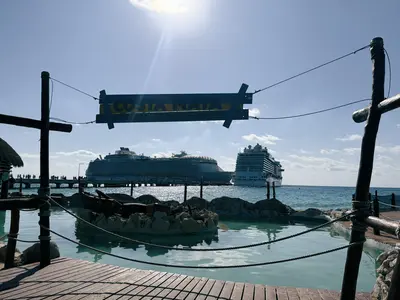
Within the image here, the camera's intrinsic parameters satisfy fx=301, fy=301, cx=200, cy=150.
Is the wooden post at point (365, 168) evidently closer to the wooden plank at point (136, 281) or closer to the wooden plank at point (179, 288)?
the wooden plank at point (179, 288)

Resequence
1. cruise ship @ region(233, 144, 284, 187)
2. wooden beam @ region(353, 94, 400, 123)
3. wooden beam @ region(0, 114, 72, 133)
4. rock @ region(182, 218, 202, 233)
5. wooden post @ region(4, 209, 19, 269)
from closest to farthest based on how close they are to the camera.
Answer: wooden beam @ region(353, 94, 400, 123) < wooden beam @ region(0, 114, 72, 133) < wooden post @ region(4, 209, 19, 269) < rock @ region(182, 218, 202, 233) < cruise ship @ region(233, 144, 284, 187)

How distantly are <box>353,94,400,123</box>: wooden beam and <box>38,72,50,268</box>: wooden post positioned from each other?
5.43 m

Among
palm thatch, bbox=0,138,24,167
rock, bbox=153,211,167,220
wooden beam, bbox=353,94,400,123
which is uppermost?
wooden beam, bbox=353,94,400,123

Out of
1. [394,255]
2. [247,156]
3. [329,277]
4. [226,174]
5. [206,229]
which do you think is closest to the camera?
[394,255]

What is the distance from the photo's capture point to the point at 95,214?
762 inches

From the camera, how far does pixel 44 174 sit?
5.79 m

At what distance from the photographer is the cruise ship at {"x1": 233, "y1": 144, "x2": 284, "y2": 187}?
98.9 metres

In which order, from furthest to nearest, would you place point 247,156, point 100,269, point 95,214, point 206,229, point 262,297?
1. point 247,156
2. point 95,214
3. point 206,229
4. point 100,269
5. point 262,297

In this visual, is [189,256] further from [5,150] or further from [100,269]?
[5,150]

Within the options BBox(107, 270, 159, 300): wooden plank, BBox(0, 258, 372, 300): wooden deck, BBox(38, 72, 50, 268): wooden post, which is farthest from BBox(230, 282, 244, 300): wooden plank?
BBox(38, 72, 50, 268): wooden post

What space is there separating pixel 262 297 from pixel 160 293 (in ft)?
4.95

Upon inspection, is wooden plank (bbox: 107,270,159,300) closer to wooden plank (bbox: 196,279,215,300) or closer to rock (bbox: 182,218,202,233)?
wooden plank (bbox: 196,279,215,300)

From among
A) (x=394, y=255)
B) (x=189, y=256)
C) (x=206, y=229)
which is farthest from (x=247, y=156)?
(x=394, y=255)

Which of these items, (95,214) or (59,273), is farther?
(95,214)
